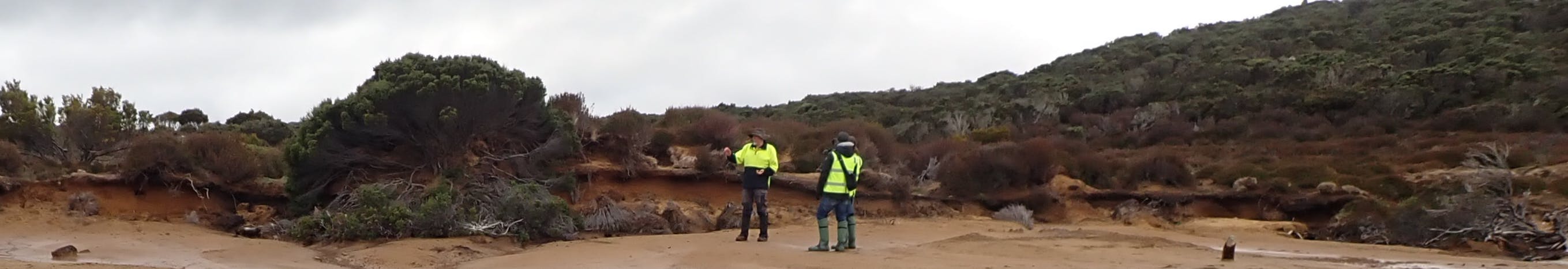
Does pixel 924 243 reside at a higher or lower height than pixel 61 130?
lower

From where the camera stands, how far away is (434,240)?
1078 cm

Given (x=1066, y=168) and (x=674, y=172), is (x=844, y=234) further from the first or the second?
(x=1066, y=168)

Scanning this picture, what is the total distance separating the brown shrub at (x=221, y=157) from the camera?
14156 mm

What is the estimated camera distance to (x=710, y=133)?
1767 cm

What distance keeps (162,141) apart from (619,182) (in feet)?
21.3

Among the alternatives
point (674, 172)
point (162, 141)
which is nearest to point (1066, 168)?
point (674, 172)

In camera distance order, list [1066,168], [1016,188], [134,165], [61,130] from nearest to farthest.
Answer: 1. [134,165]
2. [61,130]
3. [1016,188]
4. [1066,168]

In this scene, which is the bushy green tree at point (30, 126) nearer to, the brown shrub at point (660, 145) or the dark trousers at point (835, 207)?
the brown shrub at point (660, 145)

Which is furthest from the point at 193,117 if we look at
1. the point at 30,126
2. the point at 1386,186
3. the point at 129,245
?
the point at 1386,186

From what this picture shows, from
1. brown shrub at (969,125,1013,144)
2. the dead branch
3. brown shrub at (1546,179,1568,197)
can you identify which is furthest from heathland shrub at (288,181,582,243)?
brown shrub at (969,125,1013,144)

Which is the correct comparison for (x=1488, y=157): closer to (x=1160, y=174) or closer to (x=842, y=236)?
(x=1160, y=174)

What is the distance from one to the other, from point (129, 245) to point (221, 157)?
438 centimetres

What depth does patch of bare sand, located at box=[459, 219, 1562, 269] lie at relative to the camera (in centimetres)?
858

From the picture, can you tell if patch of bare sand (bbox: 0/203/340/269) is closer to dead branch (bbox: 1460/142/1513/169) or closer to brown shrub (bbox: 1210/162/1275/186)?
dead branch (bbox: 1460/142/1513/169)
